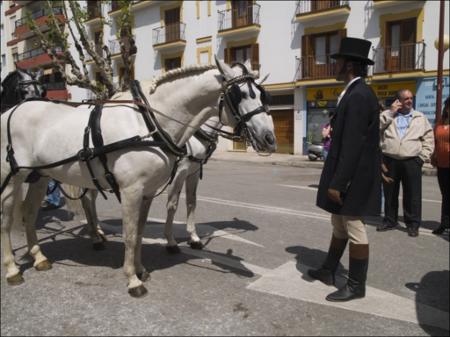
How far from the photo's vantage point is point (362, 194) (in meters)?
3.39

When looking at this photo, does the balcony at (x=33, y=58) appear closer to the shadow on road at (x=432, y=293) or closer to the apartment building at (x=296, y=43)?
the apartment building at (x=296, y=43)

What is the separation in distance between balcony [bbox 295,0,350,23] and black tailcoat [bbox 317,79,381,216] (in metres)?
18.4

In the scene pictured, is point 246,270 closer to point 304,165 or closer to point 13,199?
point 13,199

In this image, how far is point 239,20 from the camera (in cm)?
2395

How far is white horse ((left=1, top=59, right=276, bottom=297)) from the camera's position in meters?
3.37

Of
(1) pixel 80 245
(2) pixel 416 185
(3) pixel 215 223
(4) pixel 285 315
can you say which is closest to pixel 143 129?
(4) pixel 285 315

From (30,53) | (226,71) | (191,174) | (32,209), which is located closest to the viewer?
(226,71)

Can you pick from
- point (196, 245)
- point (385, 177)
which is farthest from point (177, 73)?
point (385, 177)

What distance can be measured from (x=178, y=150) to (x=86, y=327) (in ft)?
5.23

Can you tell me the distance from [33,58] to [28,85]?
3888 cm

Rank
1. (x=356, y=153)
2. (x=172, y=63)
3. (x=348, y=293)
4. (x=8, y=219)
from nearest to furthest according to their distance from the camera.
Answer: (x=356, y=153), (x=348, y=293), (x=8, y=219), (x=172, y=63)

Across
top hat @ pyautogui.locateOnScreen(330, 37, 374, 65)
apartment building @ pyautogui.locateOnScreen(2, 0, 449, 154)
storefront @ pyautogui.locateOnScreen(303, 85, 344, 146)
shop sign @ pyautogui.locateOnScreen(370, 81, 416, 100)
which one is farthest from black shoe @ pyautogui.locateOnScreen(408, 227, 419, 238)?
storefront @ pyautogui.locateOnScreen(303, 85, 344, 146)

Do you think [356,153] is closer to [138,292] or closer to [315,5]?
[138,292]

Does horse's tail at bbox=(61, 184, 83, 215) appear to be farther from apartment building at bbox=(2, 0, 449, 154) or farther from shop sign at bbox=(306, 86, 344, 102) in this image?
shop sign at bbox=(306, 86, 344, 102)
